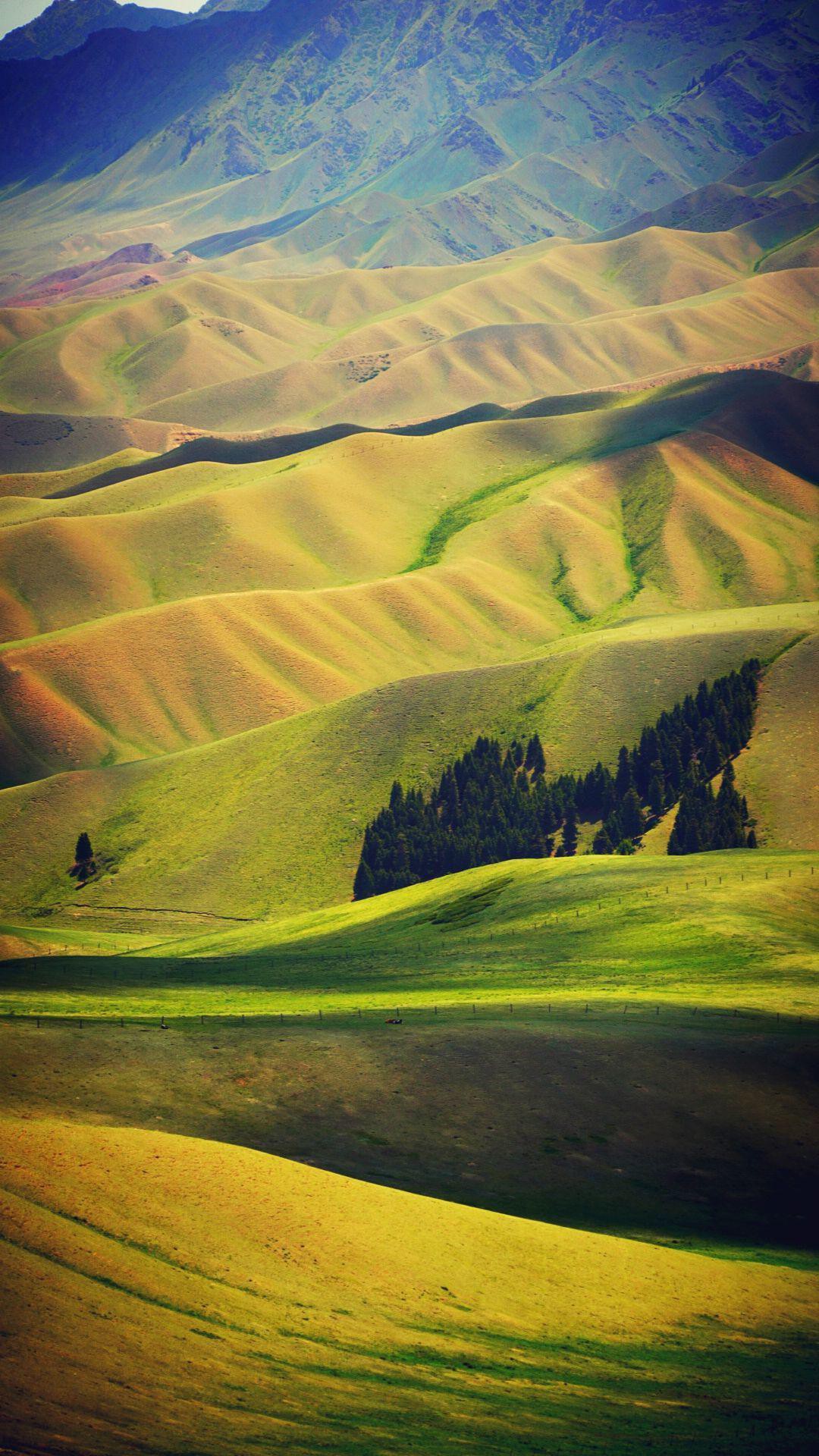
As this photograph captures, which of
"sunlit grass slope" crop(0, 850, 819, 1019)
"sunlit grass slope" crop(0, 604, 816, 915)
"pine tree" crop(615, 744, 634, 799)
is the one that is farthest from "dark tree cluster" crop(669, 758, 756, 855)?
"sunlit grass slope" crop(0, 850, 819, 1019)

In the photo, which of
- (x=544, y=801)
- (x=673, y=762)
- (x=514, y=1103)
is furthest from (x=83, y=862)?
(x=514, y=1103)

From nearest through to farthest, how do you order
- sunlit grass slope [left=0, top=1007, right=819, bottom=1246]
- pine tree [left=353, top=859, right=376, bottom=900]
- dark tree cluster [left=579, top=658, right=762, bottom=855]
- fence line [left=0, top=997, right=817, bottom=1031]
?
sunlit grass slope [left=0, top=1007, right=819, bottom=1246] < fence line [left=0, top=997, right=817, bottom=1031] < pine tree [left=353, top=859, right=376, bottom=900] < dark tree cluster [left=579, top=658, right=762, bottom=855]

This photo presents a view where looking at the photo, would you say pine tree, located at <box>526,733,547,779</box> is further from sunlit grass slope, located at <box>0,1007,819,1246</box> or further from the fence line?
sunlit grass slope, located at <box>0,1007,819,1246</box>

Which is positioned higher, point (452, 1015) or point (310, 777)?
point (310, 777)

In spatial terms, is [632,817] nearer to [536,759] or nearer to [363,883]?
[536,759]

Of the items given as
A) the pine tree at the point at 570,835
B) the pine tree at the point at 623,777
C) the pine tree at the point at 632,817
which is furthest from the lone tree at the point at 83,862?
the pine tree at the point at 623,777

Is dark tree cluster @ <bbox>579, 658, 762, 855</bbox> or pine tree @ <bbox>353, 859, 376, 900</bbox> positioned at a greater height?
dark tree cluster @ <bbox>579, 658, 762, 855</bbox>

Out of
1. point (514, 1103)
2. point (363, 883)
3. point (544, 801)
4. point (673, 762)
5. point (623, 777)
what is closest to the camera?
point (514, 1103)
